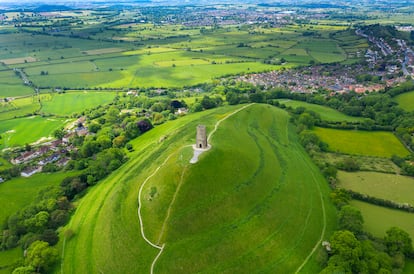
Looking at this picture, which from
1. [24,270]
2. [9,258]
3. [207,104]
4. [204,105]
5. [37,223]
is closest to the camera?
[24,270]

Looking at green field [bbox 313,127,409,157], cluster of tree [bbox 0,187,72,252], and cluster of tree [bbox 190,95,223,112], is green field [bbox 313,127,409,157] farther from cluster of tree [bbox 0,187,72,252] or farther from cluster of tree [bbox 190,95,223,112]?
cluster of tree [bbox 0,187,72,252]

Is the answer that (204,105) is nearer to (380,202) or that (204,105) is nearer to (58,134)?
(58,134)

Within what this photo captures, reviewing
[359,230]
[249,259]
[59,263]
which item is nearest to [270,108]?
[359,230]

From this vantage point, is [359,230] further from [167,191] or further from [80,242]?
[80,242]

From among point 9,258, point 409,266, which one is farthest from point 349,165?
point 9,258

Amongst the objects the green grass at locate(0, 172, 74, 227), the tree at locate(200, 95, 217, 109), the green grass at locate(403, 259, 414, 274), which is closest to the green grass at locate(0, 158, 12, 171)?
the green grass at locate(0, 172, 74, 227)

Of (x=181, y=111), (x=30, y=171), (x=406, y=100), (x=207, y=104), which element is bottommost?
(x=30, y=171)
